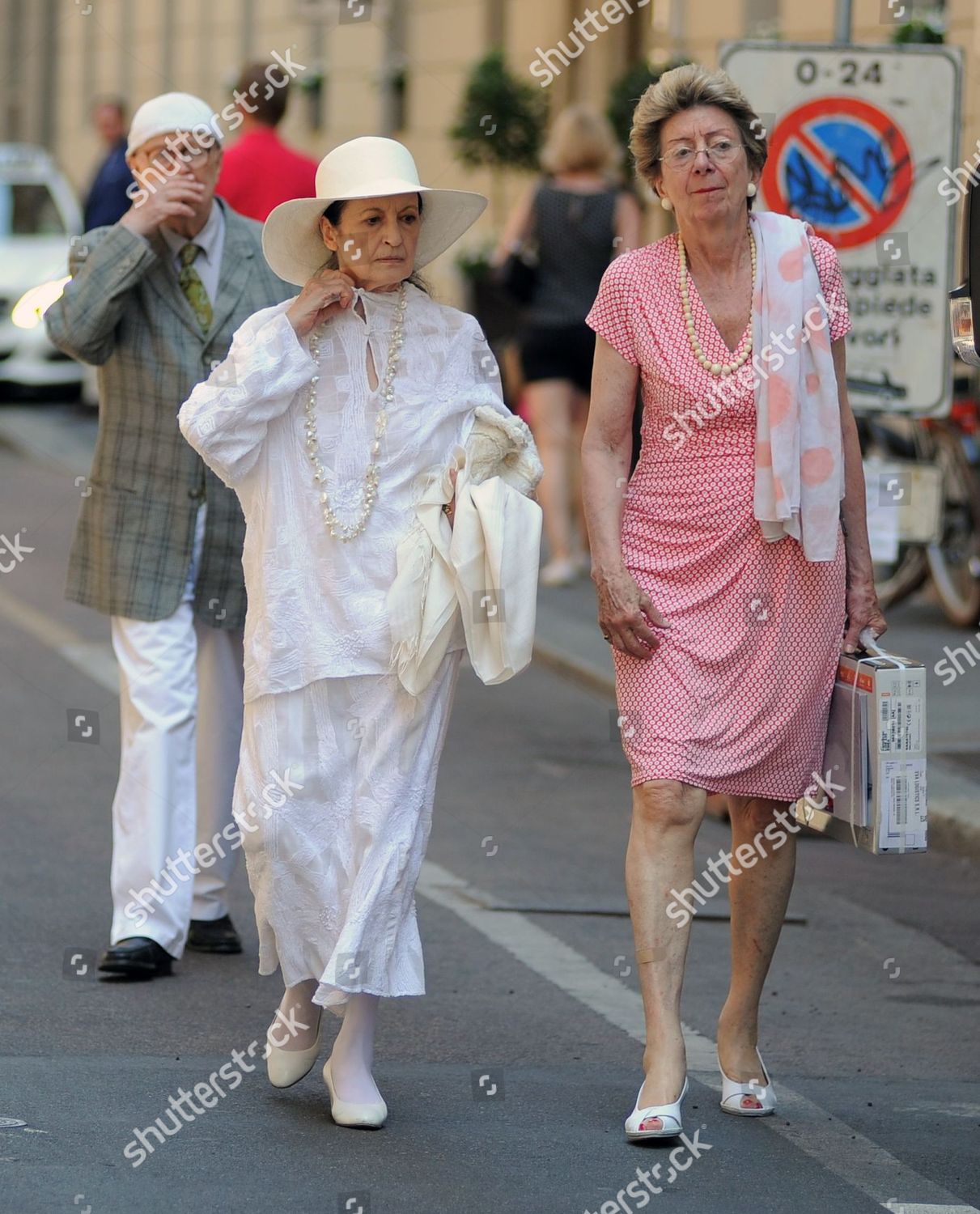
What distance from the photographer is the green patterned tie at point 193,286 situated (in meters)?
6.01

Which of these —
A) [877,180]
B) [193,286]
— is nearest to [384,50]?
[877,180]

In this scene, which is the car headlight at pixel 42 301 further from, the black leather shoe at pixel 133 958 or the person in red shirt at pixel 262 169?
the person in red shirt at pixel 262 169

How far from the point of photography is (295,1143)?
455 centimetres

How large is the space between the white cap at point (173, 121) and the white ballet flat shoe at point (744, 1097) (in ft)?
8.53

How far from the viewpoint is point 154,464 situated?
5945 millimetres

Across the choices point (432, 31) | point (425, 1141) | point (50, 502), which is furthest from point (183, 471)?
point (432, 31)

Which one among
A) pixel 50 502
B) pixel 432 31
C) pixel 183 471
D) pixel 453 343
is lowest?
pixel 50 502

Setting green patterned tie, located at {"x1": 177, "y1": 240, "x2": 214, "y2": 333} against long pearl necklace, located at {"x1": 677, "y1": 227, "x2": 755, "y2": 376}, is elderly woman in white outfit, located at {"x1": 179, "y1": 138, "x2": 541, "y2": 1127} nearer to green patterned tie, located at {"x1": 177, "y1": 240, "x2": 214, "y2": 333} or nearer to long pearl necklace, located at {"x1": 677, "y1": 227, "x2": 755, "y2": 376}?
long pearl necklace, located at {"x1": 677, "y1": 227, "x2": 755, "y2": 376}

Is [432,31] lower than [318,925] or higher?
higher

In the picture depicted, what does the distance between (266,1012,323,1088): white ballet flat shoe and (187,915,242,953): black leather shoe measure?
1.25 meters

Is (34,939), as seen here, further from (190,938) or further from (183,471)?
(183,471)

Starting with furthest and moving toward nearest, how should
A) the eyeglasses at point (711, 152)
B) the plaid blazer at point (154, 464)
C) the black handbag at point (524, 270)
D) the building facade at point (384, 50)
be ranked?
the building facade at point (384, 50) → the black handbag at point (524, 270) → the plaid blazer at point (154, 464) → the eyeglasses at point (711, 152)

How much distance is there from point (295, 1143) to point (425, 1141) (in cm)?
25

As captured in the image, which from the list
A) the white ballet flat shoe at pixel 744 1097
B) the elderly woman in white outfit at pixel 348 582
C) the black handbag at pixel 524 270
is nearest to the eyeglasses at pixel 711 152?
the elderly woman in white outfit at pixel 348 582
